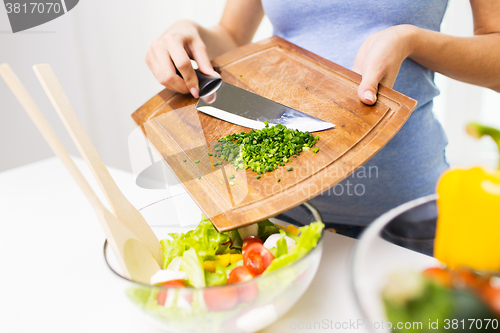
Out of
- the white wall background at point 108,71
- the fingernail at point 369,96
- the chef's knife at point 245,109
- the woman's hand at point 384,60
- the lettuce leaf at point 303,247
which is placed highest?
the woman's hand at point 384,60

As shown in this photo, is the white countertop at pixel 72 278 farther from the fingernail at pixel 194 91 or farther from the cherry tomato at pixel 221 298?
the fingernail at pixel 194 91

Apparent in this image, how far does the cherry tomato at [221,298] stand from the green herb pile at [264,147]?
0.29 metres

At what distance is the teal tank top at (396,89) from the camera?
955mm

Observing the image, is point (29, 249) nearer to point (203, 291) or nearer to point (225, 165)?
point (225, 165)

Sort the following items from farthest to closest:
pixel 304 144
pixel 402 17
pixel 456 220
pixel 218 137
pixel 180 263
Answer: pixel 402 17
pixel 218 137
pixel 304 144
pixel 180 263
pixel 456 220

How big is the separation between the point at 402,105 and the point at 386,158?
0.26 meters

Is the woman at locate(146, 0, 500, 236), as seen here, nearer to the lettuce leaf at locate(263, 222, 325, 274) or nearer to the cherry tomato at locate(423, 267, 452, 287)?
the lettuce leaf at locate(263, 222, 325, 274)

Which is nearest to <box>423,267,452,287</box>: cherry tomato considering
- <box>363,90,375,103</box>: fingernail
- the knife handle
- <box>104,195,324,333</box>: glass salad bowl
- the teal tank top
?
<box>104,195,324,333</box>: glass salad bowl

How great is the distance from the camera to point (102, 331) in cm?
57

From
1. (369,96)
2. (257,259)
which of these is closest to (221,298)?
(257,259)

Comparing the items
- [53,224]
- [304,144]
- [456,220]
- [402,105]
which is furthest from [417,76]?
[53,224]

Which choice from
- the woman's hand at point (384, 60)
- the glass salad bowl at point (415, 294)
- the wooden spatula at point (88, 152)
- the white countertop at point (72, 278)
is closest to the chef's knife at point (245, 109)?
the woman's hand at point (384, 60)

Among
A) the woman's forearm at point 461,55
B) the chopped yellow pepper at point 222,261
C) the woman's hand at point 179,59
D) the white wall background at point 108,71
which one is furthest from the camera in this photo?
the white wall background at point 108,71

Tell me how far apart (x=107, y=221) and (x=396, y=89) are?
2.68 ft
